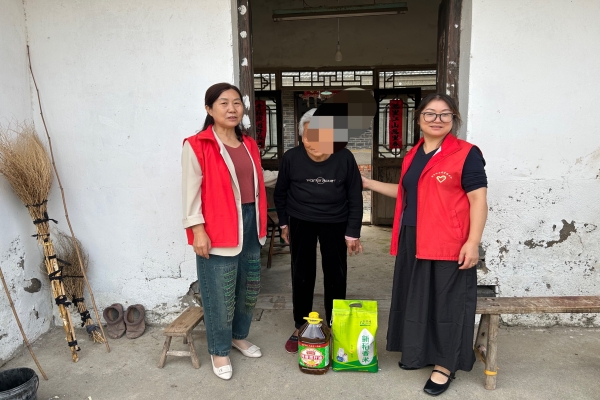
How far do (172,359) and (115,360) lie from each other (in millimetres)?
388

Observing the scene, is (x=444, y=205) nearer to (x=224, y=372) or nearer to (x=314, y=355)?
(x=314, y=355)

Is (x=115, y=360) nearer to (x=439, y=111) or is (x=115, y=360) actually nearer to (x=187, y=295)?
(x=187, y=295)

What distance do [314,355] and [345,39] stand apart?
516cm

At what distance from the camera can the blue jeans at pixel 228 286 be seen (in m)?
2.54

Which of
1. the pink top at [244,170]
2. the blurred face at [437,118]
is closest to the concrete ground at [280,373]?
the pink top at [244,170]

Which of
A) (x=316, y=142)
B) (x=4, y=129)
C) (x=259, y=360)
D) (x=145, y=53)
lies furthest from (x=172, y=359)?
(x=145, y=53)

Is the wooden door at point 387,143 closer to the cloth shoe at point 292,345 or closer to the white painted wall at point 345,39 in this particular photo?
the white painted wall at point 345,39

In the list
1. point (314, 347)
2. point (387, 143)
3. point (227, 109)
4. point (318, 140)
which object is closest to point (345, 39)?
point (387, 143)

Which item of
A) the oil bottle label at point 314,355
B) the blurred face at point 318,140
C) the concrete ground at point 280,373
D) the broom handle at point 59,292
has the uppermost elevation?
the blurred face at point 318,140

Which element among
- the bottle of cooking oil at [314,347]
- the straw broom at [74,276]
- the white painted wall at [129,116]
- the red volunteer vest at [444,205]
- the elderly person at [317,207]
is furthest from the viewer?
the straw broom at [74,276]

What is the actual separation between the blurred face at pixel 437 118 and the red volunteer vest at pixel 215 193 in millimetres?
1110

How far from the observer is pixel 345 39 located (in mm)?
6500

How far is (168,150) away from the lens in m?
3.17

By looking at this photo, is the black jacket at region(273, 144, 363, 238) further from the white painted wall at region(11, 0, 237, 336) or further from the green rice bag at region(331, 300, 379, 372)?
the white painted wall at region(11, 0, 237, 336)
